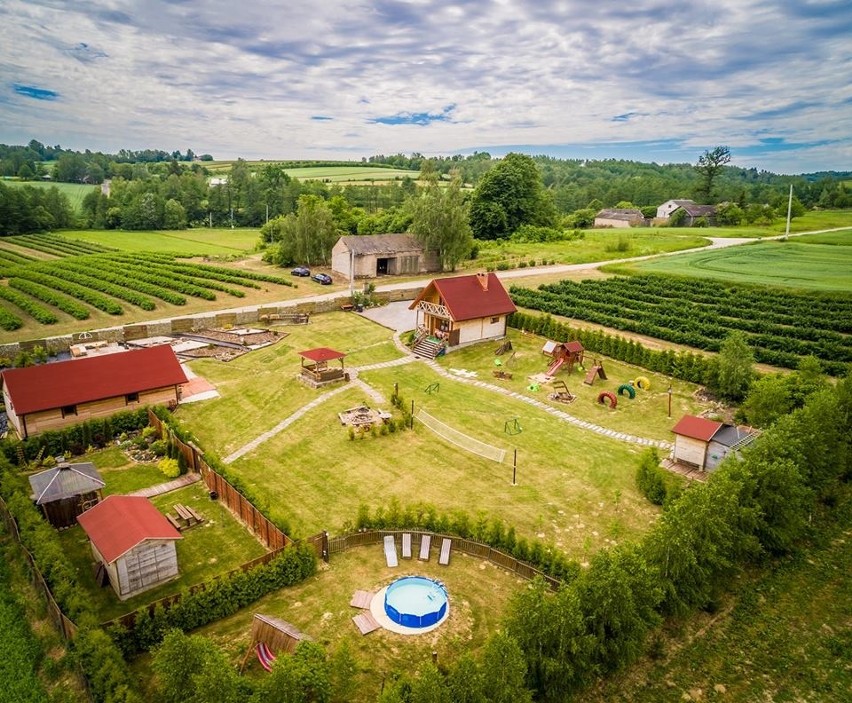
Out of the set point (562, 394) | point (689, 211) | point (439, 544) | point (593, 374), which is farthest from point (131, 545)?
point (689, 211)

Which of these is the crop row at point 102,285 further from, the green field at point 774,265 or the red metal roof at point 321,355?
the green field at point 774,265

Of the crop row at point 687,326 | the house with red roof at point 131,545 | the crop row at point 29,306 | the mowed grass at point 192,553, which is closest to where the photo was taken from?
the house with red roof at point 131,545

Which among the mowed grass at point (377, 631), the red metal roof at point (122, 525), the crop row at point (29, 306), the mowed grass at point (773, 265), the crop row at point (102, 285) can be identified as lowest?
the mowed grass at point (377, 631)

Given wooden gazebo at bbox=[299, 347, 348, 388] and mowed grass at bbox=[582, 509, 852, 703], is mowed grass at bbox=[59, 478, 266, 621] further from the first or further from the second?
wooden gazebo at bbox=[299, 347, 348, 388]

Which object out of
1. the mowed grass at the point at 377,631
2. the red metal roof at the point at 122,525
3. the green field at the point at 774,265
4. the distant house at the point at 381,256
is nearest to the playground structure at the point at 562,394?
the mowed grass at the point at 377,631

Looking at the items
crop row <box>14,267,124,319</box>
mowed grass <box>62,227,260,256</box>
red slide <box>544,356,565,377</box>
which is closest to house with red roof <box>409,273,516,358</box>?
red slide <box>544,356,565,377</box>

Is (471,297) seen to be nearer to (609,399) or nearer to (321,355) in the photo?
(321,355)

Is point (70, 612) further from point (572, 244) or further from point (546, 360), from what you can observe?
point (572, 244)
